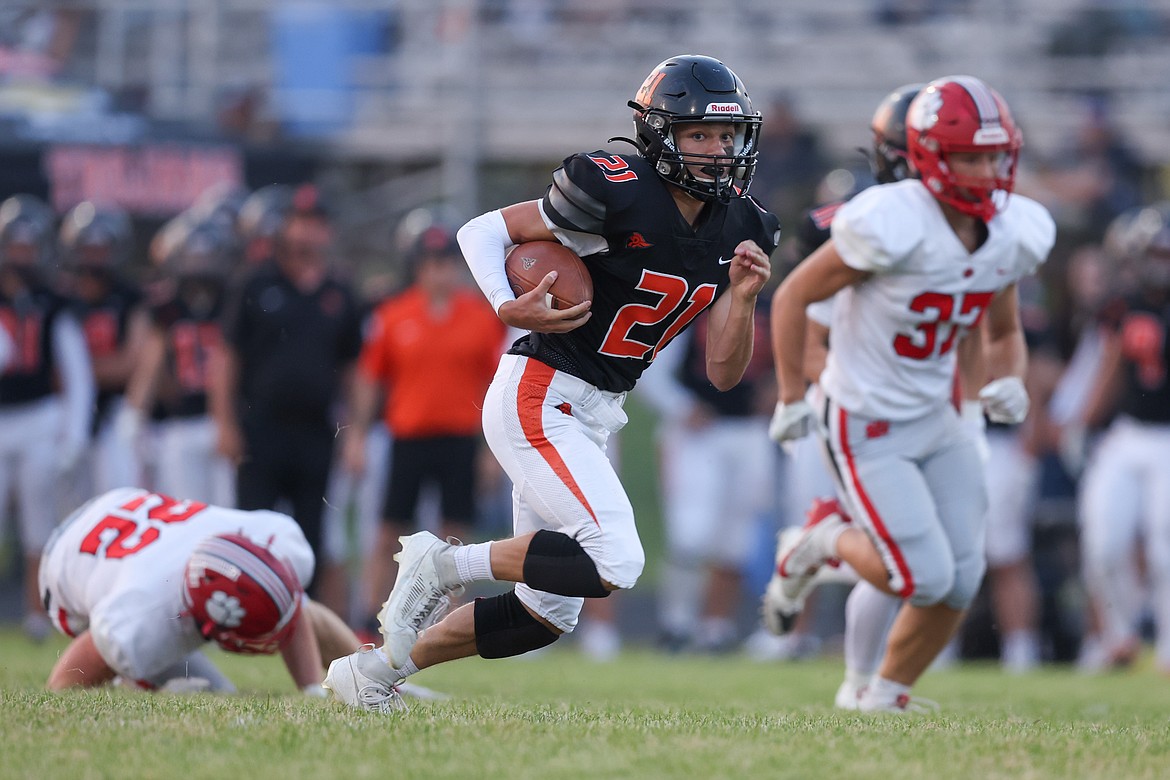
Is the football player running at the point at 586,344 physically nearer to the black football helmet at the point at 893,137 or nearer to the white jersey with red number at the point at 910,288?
the white jersey with red number at the point at 910,288

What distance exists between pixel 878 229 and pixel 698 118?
958 millimetres

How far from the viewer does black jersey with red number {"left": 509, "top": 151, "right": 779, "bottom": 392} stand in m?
4.34

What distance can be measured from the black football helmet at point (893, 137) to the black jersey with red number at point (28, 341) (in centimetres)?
561

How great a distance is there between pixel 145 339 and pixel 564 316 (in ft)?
20.2

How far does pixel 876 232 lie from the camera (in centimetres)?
507

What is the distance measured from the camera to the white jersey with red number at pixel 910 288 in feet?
16.8

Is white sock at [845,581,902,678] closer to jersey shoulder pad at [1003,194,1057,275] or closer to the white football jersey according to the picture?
jersey shoulder pad at [1003,194,1057,275]

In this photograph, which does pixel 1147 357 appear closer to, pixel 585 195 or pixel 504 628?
pixel 585 195

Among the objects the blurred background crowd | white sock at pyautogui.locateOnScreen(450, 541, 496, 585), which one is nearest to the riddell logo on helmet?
the blurred background crowd

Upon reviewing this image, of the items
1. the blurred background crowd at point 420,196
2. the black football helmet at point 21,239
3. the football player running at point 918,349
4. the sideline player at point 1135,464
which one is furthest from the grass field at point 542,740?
the black football helmet at point 21,239

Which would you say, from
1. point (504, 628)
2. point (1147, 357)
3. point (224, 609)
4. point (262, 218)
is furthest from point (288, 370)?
point (1147, 357)

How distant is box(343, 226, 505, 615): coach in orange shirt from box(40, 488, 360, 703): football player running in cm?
349

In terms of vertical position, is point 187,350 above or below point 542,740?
above

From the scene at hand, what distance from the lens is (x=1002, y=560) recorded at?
31.3 ft
